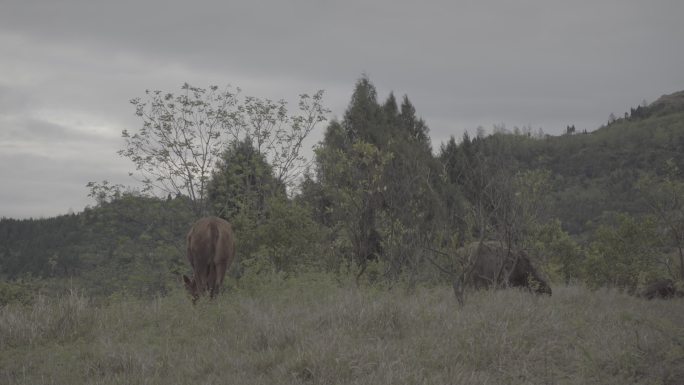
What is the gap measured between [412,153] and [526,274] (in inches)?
177

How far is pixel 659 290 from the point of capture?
12391mm

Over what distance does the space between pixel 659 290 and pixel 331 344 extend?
1035 cm

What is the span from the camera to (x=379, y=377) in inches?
175

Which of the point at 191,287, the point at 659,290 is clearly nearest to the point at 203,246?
the point at 191,287

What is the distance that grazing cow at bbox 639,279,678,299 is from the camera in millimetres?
12234

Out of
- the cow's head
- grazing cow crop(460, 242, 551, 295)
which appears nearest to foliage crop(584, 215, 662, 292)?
grazing cow crop(460, 242, 551, 295)

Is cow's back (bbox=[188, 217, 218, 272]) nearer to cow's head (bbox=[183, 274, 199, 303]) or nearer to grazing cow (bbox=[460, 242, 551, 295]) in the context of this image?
cow's head (bbox=[183, 274, 199, 303])

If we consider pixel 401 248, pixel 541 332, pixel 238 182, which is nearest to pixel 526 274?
pixel 401 248

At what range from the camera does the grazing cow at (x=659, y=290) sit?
12.2m

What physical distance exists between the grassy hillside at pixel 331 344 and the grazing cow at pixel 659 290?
5599mm

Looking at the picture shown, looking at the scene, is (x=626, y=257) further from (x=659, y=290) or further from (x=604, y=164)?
(x=604, y=164)

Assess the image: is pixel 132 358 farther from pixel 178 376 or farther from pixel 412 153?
pixel 412 153

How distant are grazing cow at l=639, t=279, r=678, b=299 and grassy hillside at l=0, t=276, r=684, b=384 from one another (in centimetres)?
560

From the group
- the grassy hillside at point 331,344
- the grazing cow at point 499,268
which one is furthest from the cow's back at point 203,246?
the grazing cow at point 499,268
